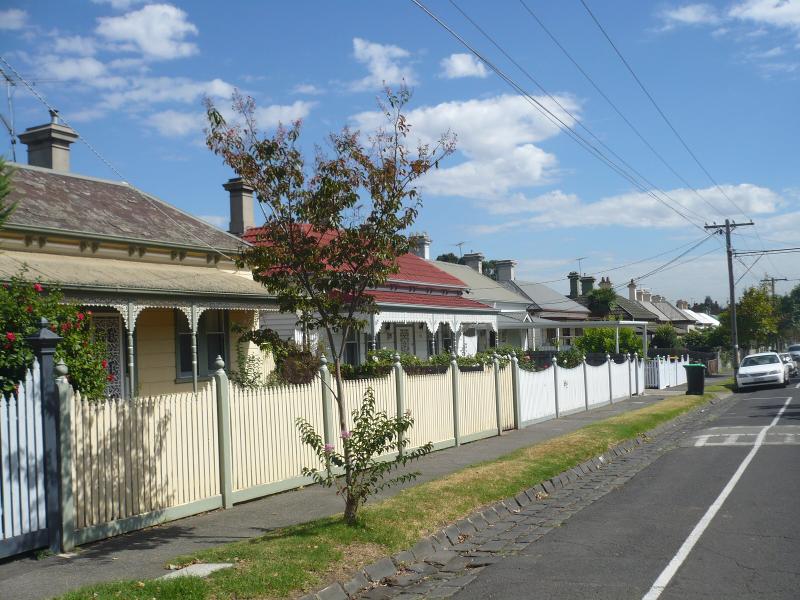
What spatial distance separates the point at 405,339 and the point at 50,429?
2178cm

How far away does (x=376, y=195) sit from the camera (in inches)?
351

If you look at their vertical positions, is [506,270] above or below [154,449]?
above

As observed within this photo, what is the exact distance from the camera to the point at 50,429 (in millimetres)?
7953

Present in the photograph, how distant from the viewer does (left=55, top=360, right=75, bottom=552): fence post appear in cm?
798

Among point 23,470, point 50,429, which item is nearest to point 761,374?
point 50,429

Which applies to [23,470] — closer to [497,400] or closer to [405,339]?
[497,400]

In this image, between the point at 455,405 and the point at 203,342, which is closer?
the point at 455,405

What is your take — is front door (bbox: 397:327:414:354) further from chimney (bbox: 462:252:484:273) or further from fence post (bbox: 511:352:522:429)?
chimney (bbox: 462:252:484:273)

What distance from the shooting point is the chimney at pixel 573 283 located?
66188 millimetres

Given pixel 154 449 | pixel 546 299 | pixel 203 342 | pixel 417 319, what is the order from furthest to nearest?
pixel 546 299 → pixel 417 319 → pixel 203 342 → pixel 154 449

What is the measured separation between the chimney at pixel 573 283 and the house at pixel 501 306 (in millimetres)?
21806

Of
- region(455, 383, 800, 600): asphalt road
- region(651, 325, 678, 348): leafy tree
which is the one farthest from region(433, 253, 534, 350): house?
region(455, 383, 800, 600): asphalt road

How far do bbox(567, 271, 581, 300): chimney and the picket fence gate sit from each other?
2086 inches

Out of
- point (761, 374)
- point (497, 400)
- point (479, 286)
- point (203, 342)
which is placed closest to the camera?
point (497, 400)
